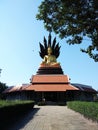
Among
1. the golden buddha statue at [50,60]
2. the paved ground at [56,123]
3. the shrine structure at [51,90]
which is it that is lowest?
the paved ground at [56,123]

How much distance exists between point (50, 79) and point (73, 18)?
45.7 m

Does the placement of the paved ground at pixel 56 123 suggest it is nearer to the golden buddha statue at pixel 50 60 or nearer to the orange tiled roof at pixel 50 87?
the orange tiled roof at pixel 50 87

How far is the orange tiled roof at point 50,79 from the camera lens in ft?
198

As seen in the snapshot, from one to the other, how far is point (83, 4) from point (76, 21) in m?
0.95

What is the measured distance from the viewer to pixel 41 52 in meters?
74.5

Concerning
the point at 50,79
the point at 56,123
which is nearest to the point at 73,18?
the point at 56,123

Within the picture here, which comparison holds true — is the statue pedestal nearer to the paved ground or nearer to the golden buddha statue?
the golden buddha statue

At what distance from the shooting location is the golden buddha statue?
228 ft

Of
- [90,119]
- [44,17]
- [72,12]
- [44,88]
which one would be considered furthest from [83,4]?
[44,88]

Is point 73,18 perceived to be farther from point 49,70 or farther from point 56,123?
point 49,70

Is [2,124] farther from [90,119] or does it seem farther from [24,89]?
[24,89]

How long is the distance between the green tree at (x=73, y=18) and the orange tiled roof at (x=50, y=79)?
43.1m

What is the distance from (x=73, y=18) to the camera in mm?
15938

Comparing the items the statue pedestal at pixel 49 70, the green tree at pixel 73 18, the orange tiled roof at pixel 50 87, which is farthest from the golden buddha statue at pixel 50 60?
the green tree at pixel 73 18
